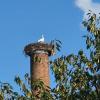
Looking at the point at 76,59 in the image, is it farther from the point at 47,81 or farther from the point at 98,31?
the point at 47,81

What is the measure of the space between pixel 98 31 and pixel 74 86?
144cm

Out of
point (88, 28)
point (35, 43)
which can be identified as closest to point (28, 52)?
point (35, 43)

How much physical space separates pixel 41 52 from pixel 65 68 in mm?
23256

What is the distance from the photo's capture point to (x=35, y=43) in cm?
3400

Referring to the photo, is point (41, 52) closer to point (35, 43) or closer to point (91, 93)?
point (35, 43)

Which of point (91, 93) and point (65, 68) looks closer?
point (91, 93)

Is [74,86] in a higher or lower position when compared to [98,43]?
lower

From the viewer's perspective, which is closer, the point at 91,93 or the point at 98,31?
the point at 91,93

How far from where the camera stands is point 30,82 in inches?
404

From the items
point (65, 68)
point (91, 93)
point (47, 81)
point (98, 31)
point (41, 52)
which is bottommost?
point (91, 93)

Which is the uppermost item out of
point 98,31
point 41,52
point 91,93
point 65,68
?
point 41,52

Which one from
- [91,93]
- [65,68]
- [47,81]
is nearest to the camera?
[91,93]

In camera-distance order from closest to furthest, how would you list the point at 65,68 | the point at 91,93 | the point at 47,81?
1. the point at 91,93
2. the point at 65,68
3. the point at 47,81

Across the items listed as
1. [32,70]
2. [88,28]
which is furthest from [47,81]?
[88,28]
